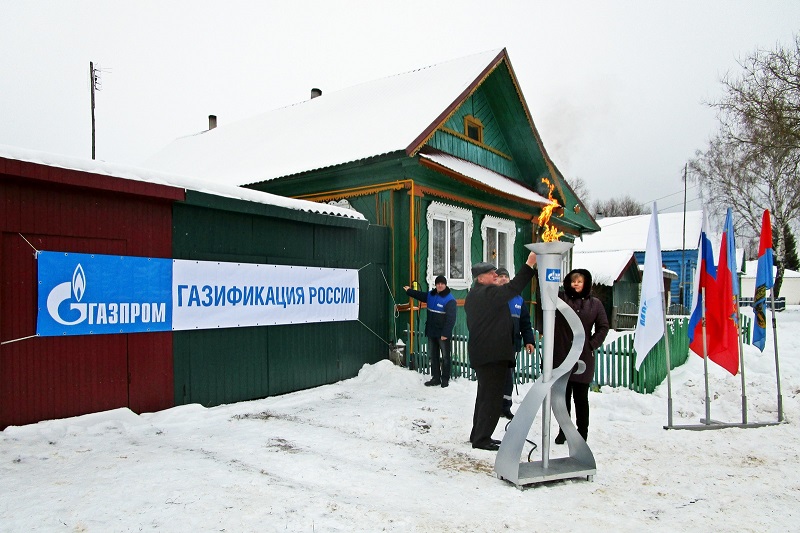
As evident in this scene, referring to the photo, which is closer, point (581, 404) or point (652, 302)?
point (581, 404)

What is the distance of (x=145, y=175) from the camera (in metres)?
6.09

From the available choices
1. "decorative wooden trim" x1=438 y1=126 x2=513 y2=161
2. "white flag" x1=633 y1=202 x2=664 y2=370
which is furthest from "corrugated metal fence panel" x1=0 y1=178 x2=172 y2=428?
"decorative wooden trim" x1=438 y1=126 x2=513 y2=161

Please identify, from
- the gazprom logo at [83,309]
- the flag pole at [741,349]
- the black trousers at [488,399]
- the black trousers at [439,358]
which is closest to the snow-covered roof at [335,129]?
the black trousers at [439,358]

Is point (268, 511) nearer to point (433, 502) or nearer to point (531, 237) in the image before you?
point (433, 502)

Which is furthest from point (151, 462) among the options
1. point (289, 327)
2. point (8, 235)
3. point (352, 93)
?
point (352, 93)

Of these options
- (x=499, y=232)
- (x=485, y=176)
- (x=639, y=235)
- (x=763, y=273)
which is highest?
(x=639, y=235)

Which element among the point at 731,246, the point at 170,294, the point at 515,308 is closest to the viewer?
the point at 170,294

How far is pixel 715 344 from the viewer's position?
693 cm

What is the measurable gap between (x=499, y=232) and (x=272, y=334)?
27.2 feet

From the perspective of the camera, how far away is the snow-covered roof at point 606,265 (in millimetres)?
20297

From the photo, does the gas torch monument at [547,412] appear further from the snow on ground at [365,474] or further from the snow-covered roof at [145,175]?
the snow-covered roof at [145,175]

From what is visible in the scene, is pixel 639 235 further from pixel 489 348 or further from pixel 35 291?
pixel 35 291

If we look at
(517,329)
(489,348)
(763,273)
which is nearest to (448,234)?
(517,329)

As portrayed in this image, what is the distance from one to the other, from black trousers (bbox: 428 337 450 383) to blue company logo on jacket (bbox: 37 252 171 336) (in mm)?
4044
